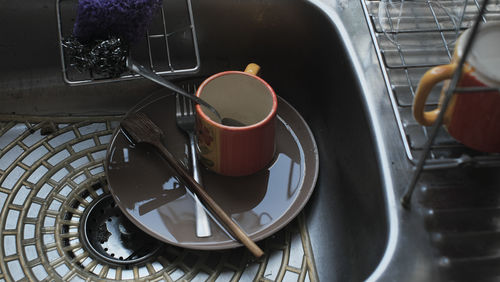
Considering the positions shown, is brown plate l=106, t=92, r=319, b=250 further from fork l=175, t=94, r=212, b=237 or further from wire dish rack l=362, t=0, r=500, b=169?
wire dish rack l=362, t=0, r=500, b=169

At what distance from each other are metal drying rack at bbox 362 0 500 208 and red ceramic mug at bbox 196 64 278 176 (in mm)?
139

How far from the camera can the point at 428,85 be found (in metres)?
0.43

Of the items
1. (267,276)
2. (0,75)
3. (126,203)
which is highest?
(0,75)

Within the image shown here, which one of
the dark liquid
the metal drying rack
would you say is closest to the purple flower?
the dark liquid

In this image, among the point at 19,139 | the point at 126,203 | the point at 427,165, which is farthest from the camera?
the point at 19,139

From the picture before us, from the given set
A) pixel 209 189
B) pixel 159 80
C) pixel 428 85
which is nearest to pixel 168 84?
pixel 159 80

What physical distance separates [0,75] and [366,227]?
53 centimetres

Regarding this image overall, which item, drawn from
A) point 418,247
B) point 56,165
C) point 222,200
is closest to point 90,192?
point 56,165

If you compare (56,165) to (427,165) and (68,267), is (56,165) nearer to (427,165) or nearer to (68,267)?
(68,267)

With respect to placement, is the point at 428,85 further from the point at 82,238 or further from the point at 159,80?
the point at 82,238

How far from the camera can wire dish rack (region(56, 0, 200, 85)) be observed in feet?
2.16

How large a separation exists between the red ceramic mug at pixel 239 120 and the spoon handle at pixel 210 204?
3 centimetres

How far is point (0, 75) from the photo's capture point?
705 mm

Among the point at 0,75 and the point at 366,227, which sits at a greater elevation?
the point at 0,75
